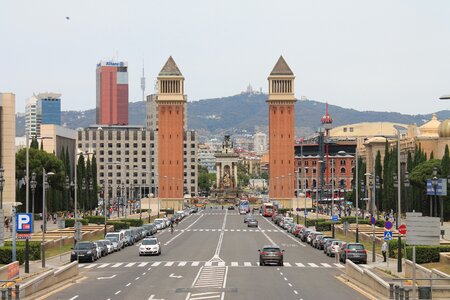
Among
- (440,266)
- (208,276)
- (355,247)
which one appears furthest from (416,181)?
(208,276)

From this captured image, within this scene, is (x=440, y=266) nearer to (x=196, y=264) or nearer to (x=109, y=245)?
(x=196, y=264)

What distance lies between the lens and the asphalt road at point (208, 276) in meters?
41.2

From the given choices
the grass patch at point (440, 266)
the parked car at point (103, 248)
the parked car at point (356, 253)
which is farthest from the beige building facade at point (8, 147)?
the grass patch at point (440, 266)

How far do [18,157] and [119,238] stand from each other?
60024mm

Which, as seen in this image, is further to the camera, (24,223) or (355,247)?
(355,247)

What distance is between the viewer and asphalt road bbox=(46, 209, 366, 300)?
41219mm

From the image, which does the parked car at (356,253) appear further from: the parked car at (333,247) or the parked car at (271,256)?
the parked car at (333,247)

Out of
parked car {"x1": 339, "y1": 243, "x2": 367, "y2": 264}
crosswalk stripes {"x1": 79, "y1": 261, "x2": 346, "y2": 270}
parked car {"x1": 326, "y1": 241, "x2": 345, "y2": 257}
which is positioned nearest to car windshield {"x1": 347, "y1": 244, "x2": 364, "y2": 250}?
parked car {"x1": 339, "y1": 243, "x2": 367, "y2": 264}

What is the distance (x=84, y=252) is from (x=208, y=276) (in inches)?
592

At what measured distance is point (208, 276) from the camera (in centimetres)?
5019

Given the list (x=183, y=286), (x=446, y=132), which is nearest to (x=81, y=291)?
(x=183, y=286)

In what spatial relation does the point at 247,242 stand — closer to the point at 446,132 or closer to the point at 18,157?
the point at 446,132

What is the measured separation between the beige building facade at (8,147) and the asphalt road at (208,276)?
130ft

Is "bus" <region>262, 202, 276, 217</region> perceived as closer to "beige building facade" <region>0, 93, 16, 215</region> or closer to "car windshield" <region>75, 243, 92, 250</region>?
"beige building facade" <region>0, 93, 16, 215</region>
